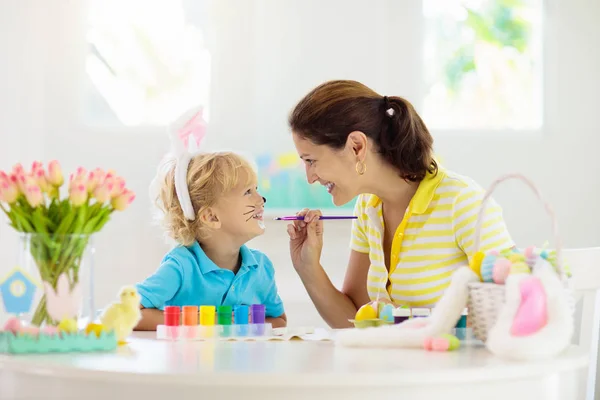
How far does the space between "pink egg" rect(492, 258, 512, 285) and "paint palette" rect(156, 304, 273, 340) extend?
1.54 feet

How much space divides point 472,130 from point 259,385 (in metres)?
2.19

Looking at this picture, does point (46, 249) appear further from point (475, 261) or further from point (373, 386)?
point (475, 261)

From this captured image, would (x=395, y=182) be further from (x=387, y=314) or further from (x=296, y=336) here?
(x=296, y=336)

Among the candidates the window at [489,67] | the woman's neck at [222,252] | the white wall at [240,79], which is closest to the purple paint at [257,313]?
the woman's neck at [222,252]

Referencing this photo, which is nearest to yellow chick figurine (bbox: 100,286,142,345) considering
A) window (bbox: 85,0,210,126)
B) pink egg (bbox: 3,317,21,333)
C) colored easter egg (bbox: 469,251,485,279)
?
pink egg (bbox: 3,317,21,333)

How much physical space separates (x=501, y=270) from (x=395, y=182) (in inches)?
31.1

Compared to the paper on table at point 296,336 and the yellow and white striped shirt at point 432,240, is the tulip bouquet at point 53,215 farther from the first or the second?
the yellow and white striped shirt at point 432,240

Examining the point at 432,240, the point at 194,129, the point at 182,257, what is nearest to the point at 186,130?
the point at 194,129

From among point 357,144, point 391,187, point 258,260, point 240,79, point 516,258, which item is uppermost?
point 240,79

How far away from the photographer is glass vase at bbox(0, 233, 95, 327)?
127 cm

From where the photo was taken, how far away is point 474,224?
74.0 inches

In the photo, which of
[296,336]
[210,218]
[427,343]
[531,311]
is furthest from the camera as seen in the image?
[210,218]

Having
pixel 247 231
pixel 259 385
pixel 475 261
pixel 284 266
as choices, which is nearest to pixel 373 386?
pixel 259 385

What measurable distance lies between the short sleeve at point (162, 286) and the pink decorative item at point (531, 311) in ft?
3.26
